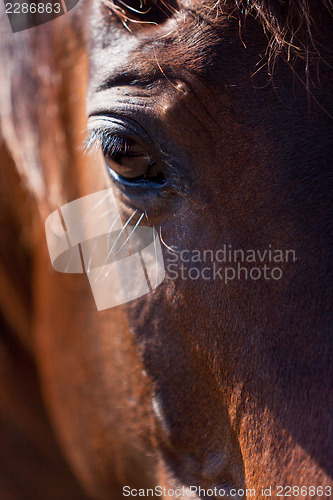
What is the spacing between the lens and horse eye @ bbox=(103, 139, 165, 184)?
0.95 meters

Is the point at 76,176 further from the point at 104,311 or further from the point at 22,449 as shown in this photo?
→ the point at 22,449

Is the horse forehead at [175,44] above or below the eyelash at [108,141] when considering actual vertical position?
above

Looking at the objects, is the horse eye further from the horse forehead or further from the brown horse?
the horse forehead

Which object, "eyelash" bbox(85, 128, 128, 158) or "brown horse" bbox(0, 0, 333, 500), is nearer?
"brown horse" bbox(0, 0, 333, 500)

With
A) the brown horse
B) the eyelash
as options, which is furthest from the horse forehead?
the eyelash

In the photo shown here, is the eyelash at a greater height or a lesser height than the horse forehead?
lesser

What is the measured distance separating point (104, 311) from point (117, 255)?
194 millimetres

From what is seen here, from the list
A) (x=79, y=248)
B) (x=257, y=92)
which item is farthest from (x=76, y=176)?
(x=257, y=92)

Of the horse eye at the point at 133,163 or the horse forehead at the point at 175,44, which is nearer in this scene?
the horse forehead at the point at 175,44

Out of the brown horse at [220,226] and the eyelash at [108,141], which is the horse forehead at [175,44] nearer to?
the brown horse at [220,226]

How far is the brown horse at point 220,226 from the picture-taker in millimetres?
785

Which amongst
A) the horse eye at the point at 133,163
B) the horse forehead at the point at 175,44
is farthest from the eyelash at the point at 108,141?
the horse forehead at the point at 175,44

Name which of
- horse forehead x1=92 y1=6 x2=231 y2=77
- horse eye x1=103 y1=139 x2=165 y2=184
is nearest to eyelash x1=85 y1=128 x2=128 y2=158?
horse eye x1=103 y1=139 x2=165 y2=184

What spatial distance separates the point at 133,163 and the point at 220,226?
23 centimetres
